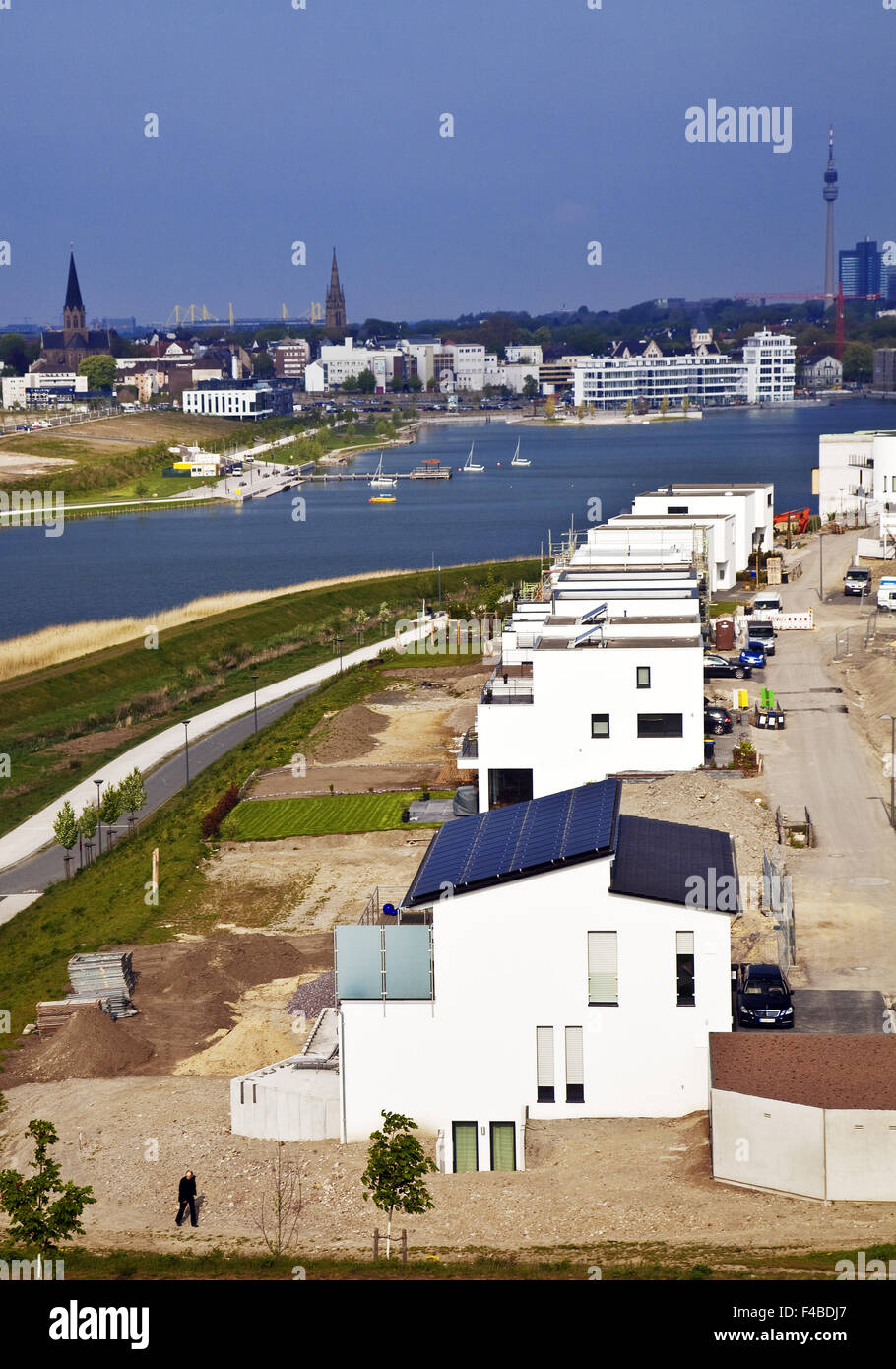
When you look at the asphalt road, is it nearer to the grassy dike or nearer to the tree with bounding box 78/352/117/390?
the grassy dike

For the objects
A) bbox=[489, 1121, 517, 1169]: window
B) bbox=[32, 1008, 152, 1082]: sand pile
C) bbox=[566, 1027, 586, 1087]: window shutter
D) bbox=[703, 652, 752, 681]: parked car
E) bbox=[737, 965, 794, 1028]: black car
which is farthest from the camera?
bbox=[703, 652, 752, 681]: parked car

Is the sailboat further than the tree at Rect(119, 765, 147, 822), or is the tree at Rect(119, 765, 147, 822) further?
the sailboat

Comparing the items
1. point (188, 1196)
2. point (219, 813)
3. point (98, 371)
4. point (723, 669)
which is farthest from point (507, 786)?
point (98, 371)

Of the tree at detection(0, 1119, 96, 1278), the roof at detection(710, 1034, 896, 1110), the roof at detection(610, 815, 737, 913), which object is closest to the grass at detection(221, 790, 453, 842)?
the roof at detection(610, 815, 737, 913)

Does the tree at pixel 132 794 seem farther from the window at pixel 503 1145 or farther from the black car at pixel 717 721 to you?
the window at pixel 503 1145

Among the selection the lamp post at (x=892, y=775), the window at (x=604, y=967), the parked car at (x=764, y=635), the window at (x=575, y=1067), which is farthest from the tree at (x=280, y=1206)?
the parked car at (x=764, y=635)
